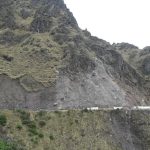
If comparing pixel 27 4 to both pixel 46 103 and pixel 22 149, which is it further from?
pixel 22 149

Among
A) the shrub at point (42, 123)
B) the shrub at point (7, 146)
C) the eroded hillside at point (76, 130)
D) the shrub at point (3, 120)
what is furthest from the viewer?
the shrub at point (42, 123)

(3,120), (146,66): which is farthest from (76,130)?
(146,66)

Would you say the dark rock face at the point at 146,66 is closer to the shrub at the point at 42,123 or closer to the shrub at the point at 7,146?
the shrub at the point at 42,123

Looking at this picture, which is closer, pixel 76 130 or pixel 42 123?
pixel 42 123

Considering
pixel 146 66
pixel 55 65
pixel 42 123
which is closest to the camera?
pixel 42 123

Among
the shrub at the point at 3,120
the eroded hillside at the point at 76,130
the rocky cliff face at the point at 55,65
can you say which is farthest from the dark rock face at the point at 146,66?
the shrub at the point at 3,120

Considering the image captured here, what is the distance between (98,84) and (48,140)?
31.9 metres

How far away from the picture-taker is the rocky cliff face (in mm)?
119438

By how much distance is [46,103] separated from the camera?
118 meters

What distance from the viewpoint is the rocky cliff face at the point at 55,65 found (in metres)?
119

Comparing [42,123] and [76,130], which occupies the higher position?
[42,123]

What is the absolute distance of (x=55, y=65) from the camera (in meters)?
128

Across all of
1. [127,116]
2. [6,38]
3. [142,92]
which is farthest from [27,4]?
[127,116]

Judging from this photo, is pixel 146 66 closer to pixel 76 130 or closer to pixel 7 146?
pixel 76 130
